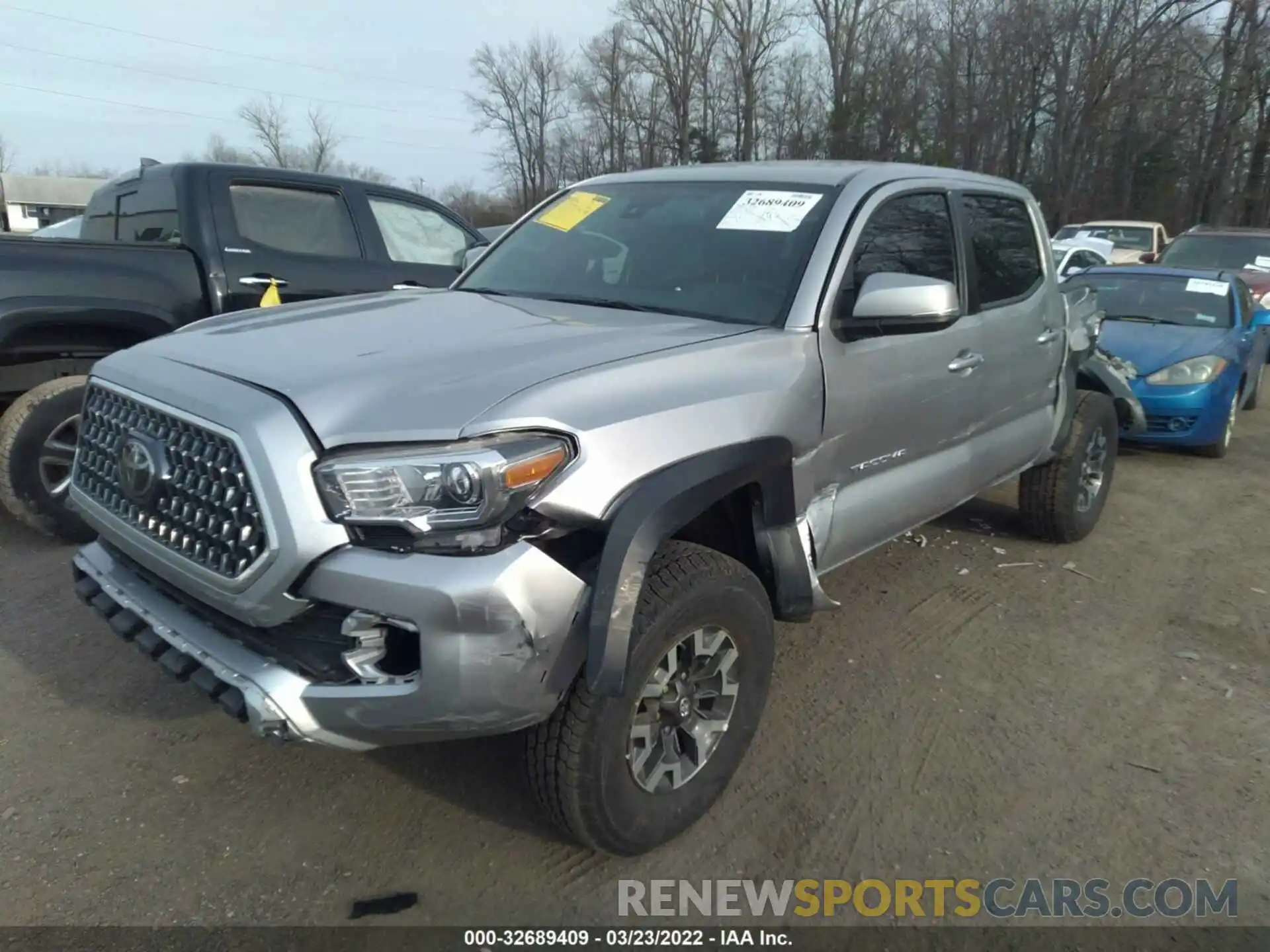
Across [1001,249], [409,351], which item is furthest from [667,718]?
[1001,249]

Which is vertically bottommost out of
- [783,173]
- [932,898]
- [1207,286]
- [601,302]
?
[932,898]

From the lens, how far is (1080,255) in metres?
14.3

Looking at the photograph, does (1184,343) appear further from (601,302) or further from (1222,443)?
(601,302)

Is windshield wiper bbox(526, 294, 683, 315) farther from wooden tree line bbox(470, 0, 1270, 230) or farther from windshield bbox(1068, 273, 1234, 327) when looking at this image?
wooden tree line bbox(470, 0, 1270, 230)

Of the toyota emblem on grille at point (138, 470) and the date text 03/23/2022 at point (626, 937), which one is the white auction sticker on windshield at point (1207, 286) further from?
the toyota emblem on grille at point (138, 470)

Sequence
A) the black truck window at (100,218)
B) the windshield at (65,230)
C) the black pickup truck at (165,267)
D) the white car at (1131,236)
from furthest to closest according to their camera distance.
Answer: the white car at (1131,236), the windshield at (65,230), the black truck window at (100,218), the black pickup truck at (165,267)

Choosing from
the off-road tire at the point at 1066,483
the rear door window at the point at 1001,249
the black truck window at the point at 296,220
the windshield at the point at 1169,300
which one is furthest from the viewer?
the windshield at the point at 1169,300

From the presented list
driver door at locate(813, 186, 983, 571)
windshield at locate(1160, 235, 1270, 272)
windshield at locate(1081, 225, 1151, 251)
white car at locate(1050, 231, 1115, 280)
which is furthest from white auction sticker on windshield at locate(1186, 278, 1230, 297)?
windshield at locate(1081, 225, 1151, 251)

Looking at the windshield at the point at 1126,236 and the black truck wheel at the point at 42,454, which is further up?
the black truck wheel at the point at 42,454

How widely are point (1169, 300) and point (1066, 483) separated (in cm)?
430

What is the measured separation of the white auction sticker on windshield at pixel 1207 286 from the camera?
8172mm

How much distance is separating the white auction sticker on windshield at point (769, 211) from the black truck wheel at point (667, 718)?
51.9 inches

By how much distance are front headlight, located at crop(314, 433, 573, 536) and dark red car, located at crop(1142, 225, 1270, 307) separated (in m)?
12.3

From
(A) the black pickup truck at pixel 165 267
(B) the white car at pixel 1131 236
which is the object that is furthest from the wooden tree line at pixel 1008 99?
(A) the black pickup truck at pixel 165 267
